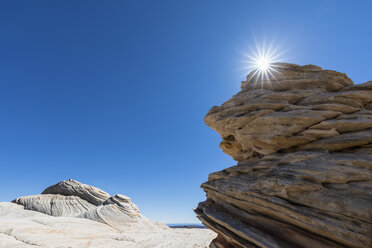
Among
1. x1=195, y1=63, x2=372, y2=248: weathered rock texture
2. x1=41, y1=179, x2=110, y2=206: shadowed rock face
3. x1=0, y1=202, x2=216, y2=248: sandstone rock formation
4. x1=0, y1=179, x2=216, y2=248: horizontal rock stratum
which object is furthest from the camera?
x1=41, y1=179, x2=110, y2=206: shadowed rock face

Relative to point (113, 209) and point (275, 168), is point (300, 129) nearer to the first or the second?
point (275, 168)

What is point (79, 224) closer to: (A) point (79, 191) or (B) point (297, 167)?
(A) point (79, 191)

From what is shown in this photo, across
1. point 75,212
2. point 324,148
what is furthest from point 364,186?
point 75,212

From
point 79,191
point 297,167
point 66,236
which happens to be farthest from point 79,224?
point 297,167

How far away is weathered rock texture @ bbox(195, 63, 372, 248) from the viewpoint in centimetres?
812

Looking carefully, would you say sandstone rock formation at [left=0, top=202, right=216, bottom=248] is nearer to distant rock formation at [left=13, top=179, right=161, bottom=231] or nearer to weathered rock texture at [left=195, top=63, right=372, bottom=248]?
distant rock formation at [left=13, top=179, right=161, bottom=231]

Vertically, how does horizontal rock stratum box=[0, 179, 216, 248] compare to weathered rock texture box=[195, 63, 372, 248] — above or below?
below

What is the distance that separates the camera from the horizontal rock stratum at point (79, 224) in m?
21.2

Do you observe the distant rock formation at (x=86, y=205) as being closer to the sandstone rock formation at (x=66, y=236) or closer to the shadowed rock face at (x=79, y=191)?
the shadowed rock face at (x=79, y=191)

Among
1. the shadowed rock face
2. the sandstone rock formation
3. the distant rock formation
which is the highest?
the shadowed rock face

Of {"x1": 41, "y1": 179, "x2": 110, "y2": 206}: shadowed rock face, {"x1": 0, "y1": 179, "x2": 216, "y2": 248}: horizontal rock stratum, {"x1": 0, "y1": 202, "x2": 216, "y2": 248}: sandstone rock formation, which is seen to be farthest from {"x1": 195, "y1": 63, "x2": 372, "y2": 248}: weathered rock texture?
{"x1": 41, "y1": 179, "x2": 110, "y2": 206}: shadowed rock face

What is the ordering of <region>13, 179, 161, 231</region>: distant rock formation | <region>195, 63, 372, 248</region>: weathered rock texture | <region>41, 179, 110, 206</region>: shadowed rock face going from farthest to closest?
<region>41, 179, 110, 206</region>: shadowed rock face → <region>13, 179, 161, 231</region>: distant rock formation → <region>195, 63, 372, 248</region>: weathered rock texture

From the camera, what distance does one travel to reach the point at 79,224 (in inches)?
1083

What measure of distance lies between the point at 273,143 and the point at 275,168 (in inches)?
104
